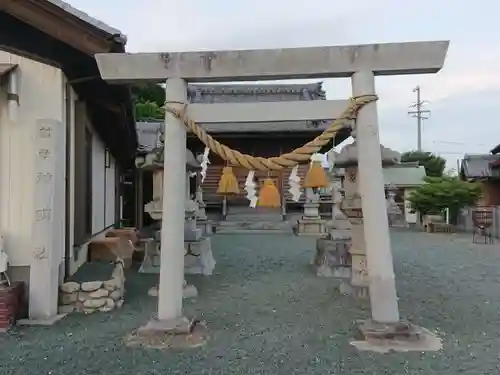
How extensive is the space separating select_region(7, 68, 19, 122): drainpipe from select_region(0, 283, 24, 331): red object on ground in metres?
1.82

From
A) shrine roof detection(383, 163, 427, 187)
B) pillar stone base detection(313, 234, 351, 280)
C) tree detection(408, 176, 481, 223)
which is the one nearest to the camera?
pillar stone base detection(313, 234, 351, 280)

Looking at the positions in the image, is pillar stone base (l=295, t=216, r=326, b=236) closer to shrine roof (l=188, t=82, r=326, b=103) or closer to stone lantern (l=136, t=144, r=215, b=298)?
shrine roof (l=188, t=82, r=326, b=103)

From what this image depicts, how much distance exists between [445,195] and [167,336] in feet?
54.2

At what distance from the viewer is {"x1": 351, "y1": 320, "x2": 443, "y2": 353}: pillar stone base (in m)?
4.04

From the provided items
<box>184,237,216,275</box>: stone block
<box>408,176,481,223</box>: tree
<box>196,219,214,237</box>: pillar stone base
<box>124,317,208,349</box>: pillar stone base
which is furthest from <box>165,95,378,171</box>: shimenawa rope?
<box>408,176,481,223</box>: tree

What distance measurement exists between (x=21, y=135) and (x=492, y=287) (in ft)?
22.7

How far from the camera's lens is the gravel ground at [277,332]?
3631mm

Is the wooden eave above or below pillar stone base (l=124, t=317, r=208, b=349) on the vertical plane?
above

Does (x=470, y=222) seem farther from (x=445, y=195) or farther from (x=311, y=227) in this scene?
(x=311, y=227)

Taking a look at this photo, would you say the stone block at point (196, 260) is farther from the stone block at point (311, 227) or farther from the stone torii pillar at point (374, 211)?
the stone block at point (311, 227)

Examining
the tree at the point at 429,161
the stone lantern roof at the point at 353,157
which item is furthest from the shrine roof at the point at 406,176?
the stone lantern roof at the point at 353,157

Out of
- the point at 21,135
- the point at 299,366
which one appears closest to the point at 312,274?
the point at 299,366

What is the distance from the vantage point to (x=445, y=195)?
18.2m

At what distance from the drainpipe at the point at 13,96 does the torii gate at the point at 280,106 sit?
1231 mm
